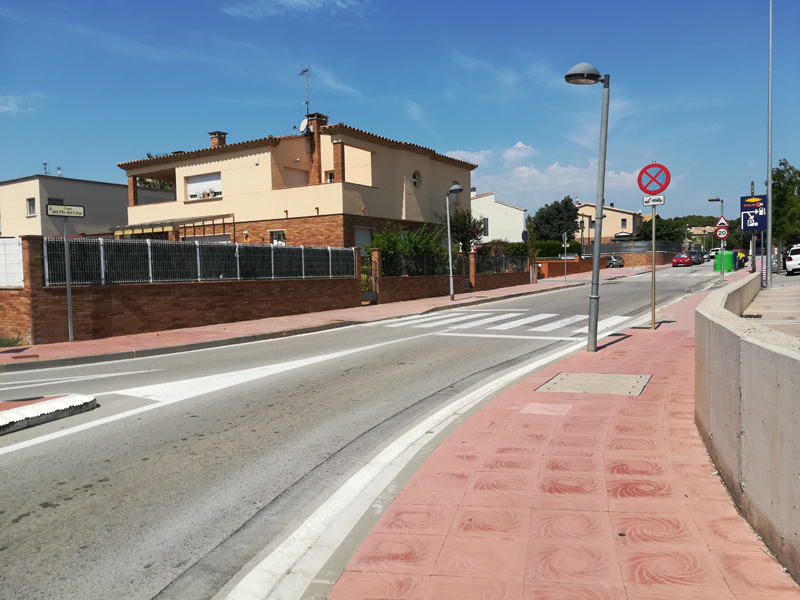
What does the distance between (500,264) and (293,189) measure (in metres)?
12.0

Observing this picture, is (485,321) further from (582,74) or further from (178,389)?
(178,389)

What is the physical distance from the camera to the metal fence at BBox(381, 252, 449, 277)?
2516cm

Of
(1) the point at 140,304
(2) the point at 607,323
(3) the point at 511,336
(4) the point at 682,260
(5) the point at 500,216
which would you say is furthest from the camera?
(5) the point at 500,216

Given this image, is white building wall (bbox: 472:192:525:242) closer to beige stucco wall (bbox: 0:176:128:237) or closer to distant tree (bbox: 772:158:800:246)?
distant tree (bbox: 772:158:800:246)

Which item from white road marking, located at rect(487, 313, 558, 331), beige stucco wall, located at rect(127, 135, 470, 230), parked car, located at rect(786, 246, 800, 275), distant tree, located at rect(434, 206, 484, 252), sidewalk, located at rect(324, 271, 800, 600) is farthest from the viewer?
parked car, located at rect(786, 246, 800, 275)

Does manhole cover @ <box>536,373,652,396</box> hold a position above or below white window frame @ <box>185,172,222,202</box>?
below

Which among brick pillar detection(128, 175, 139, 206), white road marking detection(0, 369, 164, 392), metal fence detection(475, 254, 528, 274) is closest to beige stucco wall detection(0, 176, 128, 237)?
brick pillar detection(128, 175, 139, 206)

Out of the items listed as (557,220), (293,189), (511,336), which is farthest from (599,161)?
(557,220)

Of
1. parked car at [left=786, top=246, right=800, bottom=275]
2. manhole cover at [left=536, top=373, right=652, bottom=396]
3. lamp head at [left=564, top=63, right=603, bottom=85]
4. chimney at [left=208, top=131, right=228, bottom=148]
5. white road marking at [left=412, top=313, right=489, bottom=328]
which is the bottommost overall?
white road marking at [left=412, top=313, right=489, bottom=328]

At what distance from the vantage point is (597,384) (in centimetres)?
828

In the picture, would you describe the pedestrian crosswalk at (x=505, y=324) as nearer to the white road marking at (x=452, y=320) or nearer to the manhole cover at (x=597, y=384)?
the white road marking at (x=452, y=320)

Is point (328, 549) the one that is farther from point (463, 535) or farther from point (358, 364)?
point (358, 364)

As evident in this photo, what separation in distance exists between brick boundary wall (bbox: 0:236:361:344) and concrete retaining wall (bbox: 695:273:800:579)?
13276 millimetres

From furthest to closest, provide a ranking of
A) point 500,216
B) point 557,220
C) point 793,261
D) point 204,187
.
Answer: point 557,220, point 500,216, point 793,261, point 204,187
